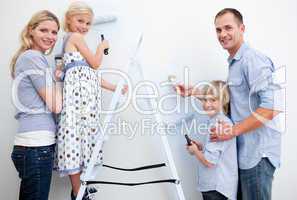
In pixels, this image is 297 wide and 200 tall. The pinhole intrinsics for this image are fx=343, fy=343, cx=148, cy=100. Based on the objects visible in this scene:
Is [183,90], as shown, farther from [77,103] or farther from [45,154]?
[45,154]

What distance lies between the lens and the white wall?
1.96 meters

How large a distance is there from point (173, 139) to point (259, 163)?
56cm

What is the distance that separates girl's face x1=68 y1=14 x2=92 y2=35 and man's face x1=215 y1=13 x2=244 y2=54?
68 cm

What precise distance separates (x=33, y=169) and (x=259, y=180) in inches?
40.5

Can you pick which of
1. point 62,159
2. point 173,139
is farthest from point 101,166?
point 173,139

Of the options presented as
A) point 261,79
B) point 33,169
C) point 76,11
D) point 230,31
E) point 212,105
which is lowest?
point 33,169

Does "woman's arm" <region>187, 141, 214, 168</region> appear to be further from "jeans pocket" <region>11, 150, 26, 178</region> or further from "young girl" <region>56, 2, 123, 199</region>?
"jeans pocket" <region>11, 150, 26, 178</region>

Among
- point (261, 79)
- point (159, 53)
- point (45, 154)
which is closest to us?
point (261, 79)

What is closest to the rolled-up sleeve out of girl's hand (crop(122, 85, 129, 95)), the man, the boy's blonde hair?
the man

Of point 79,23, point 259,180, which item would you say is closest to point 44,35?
point 79,23

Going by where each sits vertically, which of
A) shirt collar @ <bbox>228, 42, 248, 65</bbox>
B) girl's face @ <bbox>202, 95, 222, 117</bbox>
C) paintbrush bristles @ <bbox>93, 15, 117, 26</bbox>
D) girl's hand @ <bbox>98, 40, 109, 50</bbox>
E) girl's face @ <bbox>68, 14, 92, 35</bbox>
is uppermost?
paintbrush bristles @ <bbox>93, 15, 117, 26</bbox>

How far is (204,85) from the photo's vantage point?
74.4 inches

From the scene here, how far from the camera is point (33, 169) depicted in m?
1.58

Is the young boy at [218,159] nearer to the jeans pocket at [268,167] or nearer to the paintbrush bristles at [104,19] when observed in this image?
the jeans pocket at [268,167]
